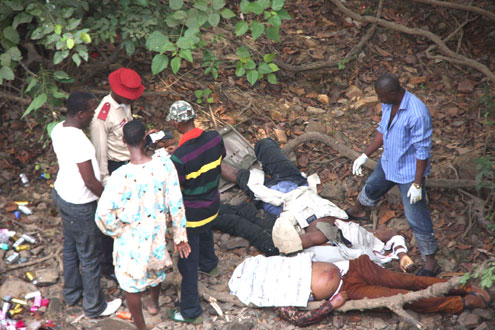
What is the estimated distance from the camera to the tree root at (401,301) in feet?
12.1

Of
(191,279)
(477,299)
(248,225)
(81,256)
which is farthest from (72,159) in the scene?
(477,299)

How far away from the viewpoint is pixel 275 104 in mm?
6551

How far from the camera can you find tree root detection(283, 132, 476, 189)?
206 inches

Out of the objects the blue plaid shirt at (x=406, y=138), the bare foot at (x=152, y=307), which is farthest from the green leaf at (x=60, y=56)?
the blue plaid shirt at (x=406, y=138)

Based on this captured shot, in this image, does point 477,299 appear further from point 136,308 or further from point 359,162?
point 136,308

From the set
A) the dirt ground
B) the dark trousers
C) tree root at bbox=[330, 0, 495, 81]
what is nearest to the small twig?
the dirt ground

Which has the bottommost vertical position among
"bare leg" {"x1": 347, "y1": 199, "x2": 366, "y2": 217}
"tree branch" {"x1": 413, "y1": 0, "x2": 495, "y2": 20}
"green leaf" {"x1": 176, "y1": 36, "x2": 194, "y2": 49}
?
"bare leg" {"x1": 347, "y1": 199, "x2": 366, "y2": 217}

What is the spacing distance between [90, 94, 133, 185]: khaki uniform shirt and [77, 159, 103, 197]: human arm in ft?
1.11

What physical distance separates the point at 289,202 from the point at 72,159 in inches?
91.3

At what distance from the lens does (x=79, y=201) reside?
379 centimetres

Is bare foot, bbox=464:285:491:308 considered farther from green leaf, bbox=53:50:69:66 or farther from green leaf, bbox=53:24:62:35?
green leaf, bbox=53:24:62:35

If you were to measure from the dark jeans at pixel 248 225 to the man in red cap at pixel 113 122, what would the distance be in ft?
4.02

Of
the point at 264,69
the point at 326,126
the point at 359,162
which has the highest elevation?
the point at 264,69

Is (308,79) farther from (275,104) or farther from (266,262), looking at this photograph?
(266,262)
